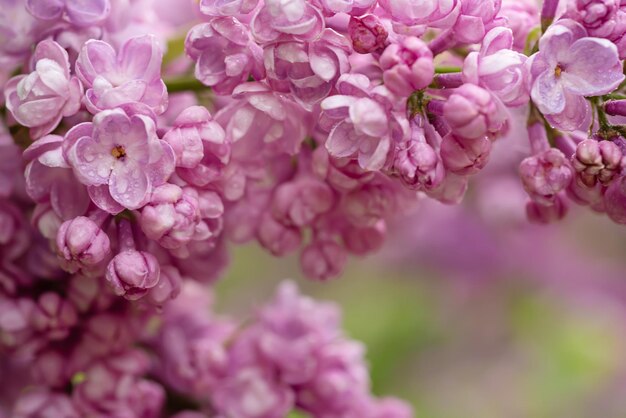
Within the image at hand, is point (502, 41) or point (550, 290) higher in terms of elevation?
point (502, 41)

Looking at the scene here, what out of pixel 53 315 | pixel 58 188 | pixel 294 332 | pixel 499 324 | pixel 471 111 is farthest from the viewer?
pixel 499 324

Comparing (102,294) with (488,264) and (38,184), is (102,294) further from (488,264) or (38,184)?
(488,264)

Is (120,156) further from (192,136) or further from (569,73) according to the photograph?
(569,73)

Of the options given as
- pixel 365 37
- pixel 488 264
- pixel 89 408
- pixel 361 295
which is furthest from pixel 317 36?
pixel 361 295

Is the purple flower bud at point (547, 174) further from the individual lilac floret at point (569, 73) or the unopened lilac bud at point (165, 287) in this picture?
the unopened lilac bud at point (165, 287)

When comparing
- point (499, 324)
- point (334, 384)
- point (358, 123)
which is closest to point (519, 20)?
point (358, 123)
